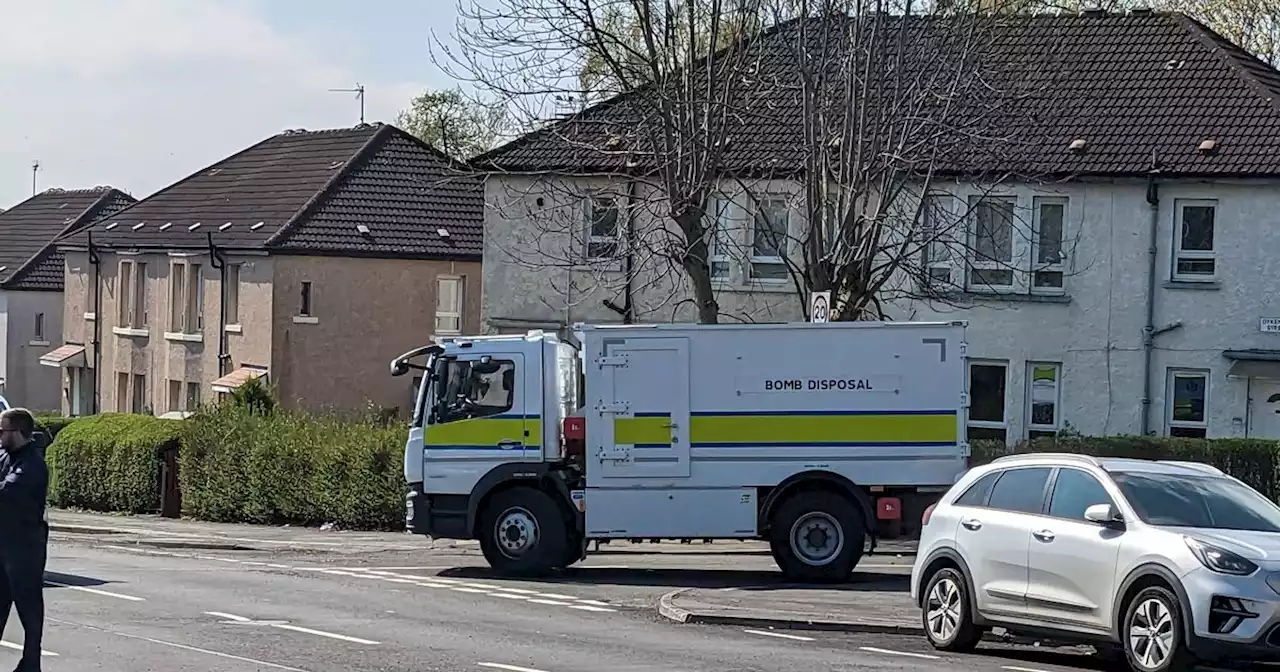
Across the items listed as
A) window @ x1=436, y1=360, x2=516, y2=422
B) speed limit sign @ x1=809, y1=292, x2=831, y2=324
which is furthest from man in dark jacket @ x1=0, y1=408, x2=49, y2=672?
speed limit sign @ x1=809, y1=292, x2=831, y2=324

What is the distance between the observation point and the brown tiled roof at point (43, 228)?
63719mm

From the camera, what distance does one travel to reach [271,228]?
4547 cm

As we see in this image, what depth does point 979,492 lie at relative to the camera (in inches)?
581

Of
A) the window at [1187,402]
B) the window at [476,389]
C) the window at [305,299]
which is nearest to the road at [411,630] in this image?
the window at [476,389]

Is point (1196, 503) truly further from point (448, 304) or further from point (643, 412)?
point (448, 304)

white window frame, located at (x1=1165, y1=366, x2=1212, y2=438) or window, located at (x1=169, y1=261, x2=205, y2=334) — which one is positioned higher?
window, located at (x1=169, y1=261, x2=205, y2=334)

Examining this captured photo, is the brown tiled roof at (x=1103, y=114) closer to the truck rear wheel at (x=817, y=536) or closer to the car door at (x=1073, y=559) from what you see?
the truck rear wheel at (x=817, y=536)

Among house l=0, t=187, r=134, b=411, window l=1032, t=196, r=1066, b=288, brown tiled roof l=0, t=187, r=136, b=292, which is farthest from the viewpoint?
brown tiled roof l=0, t=187, r=136, b=292

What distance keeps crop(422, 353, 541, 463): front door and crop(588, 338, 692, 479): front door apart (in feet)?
2.97

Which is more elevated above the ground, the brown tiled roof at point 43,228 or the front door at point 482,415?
the brown tiled roof at point 43,228

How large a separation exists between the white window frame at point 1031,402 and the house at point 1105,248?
2cm

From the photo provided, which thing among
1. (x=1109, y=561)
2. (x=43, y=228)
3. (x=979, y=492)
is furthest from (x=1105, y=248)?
(x=43, y=228)

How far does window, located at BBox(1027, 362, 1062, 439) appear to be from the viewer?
31875 mm

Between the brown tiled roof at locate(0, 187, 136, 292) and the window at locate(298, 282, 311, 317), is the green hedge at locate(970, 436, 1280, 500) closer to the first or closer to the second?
the window at locate(298, 282, 311, 317)
